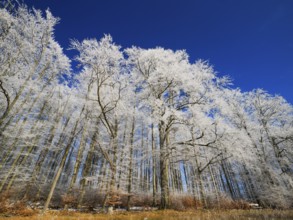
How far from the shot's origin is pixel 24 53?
30.7 feet

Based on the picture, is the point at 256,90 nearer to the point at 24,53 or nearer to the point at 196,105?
the point at 196,105

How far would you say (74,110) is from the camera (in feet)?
57.7

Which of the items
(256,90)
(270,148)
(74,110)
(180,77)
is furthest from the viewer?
(74,110)

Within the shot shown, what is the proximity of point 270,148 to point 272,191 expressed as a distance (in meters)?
4.24

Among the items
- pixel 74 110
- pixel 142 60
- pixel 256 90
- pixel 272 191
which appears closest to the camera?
pixel 142 60

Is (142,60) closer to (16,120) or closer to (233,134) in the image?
(233,134)

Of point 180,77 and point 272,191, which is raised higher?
point 180,77

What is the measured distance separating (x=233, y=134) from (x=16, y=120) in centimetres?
1585

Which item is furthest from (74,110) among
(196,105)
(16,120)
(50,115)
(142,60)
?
(196,105)

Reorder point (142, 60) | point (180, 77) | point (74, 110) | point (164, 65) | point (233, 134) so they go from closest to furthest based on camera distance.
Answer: point (233, 134) → point (180, 77) → point (164, 65) → point (142, 60) → point (74, 110)

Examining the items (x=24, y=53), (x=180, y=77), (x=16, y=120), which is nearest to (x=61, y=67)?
(x=24, y=53)

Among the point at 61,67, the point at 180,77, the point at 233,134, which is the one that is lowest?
the point at 233,134

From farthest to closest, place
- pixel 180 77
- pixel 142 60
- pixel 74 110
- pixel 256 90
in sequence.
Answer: pixel 74 110, pixel 256 90, pixel 142 60, pixel 180 77

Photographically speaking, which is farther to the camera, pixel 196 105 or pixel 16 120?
pixel 16 120
